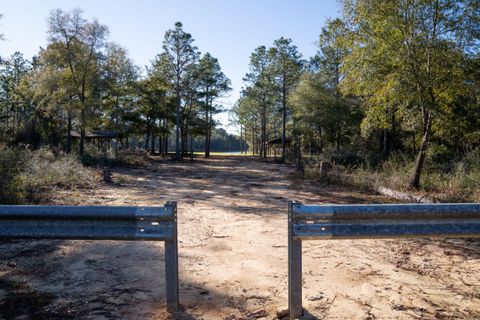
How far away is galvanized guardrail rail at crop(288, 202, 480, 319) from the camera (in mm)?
2936

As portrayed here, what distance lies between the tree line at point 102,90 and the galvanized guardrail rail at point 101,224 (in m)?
19.6

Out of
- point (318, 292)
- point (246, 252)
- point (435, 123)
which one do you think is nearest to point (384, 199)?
point (435, 123)

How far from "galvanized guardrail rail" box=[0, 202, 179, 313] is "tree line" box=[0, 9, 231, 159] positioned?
64.2 feet

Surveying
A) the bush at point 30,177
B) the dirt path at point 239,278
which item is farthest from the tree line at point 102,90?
the dirt path at point 239,278

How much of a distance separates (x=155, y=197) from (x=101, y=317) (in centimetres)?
786

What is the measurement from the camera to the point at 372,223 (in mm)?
2980

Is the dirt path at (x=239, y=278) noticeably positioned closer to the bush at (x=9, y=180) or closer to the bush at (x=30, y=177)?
the bush at (x=9, y=180)

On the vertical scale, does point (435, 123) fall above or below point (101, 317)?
above

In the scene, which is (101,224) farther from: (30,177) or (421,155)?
(421,155)

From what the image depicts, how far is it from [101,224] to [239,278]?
1.81m

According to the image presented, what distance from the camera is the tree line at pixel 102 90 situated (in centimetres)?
2883

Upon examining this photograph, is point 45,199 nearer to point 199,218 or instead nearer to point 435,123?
point 199,218

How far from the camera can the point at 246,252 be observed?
519 centimetres

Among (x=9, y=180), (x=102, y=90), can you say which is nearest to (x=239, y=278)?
(x=9, y=180)
